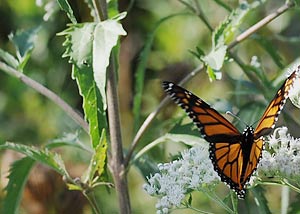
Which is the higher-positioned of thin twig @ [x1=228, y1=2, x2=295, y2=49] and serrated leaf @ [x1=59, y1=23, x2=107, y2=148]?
thin twig @ [x1=228, y1=2, x2=295, y2=49]

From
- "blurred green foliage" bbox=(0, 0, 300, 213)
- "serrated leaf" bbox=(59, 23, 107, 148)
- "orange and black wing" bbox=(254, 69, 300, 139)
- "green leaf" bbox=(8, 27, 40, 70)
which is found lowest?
"orange and black wing" bbox=(254, 69, 300, 139)

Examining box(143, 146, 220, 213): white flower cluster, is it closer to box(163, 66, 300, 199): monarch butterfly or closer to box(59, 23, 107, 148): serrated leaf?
box(163, 66, 300, 199): monarch butterfly

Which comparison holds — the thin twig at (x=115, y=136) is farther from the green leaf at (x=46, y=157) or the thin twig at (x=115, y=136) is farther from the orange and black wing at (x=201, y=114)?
the orange and black wing at (x=201, y=114)

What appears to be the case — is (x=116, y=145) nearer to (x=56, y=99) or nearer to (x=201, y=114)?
(x=56, y=99)

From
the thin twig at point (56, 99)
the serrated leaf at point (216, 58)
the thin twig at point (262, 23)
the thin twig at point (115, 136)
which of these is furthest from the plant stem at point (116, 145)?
the thin twig at point (262, 23)

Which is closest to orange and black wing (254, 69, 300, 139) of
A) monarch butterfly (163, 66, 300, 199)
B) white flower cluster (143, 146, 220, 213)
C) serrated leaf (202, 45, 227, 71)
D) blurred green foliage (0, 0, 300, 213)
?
monarch butterfly (163, 66, 300, 199)

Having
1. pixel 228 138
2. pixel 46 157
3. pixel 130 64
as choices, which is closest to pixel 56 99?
pixel 46 157

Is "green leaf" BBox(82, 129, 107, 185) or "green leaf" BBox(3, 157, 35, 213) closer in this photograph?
"green leaf" BBox(82, 129, 107, 185)
